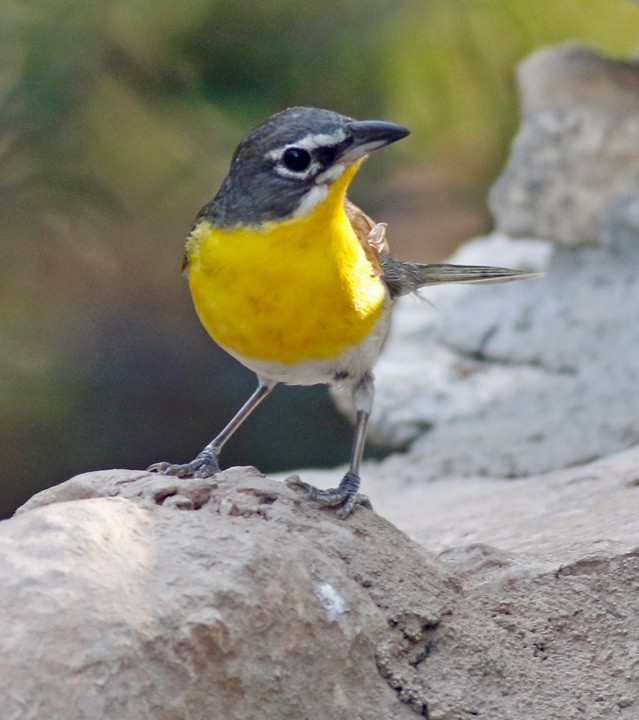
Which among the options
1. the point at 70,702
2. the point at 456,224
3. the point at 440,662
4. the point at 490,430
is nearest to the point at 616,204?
the point at 490,430

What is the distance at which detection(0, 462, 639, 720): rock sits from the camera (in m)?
2.35

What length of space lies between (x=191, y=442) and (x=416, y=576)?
561cm

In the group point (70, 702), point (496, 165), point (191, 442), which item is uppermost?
point (70, 702)

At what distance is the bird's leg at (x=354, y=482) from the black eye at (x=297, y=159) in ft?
2.72

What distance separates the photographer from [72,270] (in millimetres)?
8805

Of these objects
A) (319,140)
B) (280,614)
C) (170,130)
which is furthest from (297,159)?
(170,130)

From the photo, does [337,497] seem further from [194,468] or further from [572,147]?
[572,147]

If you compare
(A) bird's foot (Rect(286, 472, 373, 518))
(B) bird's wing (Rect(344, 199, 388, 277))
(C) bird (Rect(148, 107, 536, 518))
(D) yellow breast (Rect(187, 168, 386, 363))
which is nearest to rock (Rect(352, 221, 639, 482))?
(B) bird's wing (Rect(344, 199, 388, 277))

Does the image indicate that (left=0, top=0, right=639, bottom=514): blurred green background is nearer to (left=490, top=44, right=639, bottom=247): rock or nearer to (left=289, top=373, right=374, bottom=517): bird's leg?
(left=490, top=44, right=639, bottom=247): rock

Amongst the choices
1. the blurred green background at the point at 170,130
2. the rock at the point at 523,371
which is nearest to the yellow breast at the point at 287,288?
the rock at the point at 523,371

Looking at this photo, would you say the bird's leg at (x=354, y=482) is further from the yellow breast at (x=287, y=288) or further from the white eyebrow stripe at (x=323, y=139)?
the white eyebrow stripe at (x=323, y=139)

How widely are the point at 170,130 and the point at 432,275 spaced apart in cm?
321

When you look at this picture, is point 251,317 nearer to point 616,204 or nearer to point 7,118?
point 616,204

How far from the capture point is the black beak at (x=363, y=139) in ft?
11.5
